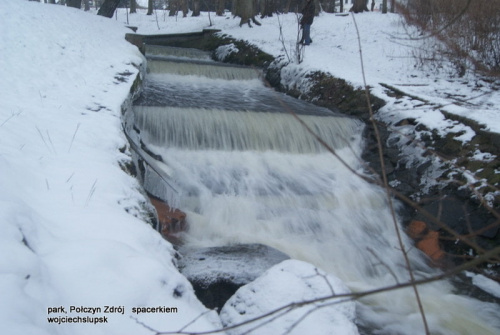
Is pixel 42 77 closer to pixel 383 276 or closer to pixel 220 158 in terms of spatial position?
pixel 220 158

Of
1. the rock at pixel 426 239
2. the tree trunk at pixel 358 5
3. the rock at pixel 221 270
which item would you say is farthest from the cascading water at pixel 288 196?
the tree trunk at pixel 358 5

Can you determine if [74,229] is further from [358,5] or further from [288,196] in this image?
[358,5]

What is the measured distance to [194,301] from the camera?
7.93ft

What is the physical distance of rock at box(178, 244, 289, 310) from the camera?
3.14 m

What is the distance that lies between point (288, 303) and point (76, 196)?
69.6 inches

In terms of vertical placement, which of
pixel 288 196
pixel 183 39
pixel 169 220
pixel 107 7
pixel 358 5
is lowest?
pixel 288 196

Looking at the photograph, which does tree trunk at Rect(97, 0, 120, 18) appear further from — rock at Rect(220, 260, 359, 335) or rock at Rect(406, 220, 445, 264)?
rock at Rect(220, 260, 359, 335)

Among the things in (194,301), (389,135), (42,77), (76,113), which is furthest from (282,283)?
(42,77)

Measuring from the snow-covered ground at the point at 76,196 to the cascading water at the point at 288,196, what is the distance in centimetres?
82

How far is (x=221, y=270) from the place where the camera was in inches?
129

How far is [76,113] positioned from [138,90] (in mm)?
3033

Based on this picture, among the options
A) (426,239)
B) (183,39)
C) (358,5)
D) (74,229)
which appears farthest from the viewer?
(358,5)

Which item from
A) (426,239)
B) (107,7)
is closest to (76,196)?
(426,239)

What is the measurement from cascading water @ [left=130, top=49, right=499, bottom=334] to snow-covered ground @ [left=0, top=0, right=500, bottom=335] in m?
→ 0.82
